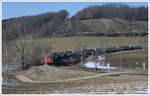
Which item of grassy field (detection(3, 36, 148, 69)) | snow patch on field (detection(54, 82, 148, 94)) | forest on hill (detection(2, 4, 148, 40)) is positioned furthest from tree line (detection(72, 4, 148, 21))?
snow patch on field (detection(54, 82, 148, 94))

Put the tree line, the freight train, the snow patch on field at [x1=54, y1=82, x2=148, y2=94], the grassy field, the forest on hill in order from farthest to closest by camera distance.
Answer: the tree line < the forest on hill < the grassy field < the freight train < the snow patch on field at [x1=54, y1=82, x2=148, y2=94]

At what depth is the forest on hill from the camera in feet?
308

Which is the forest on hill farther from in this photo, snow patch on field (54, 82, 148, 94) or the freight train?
snow patch on field (54, 82, 148, 94)

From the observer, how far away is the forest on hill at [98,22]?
94.0m

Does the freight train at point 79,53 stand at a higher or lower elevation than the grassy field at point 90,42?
lower

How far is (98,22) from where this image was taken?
371ft

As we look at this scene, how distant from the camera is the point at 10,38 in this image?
4659cm

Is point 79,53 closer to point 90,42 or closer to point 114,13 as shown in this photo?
point 90,42

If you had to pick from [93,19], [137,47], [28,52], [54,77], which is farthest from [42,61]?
[93,19]

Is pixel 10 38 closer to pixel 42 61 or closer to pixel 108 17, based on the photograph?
pixel 42 61

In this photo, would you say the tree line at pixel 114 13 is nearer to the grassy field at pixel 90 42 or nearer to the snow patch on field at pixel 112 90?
the grassy field at pixel 90 42

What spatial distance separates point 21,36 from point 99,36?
46.3 m

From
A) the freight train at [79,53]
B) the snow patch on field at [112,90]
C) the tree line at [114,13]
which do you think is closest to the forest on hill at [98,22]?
the tree line at [114,13]

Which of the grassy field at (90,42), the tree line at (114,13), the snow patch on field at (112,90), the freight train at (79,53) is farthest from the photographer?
the tree line at (114,13)
